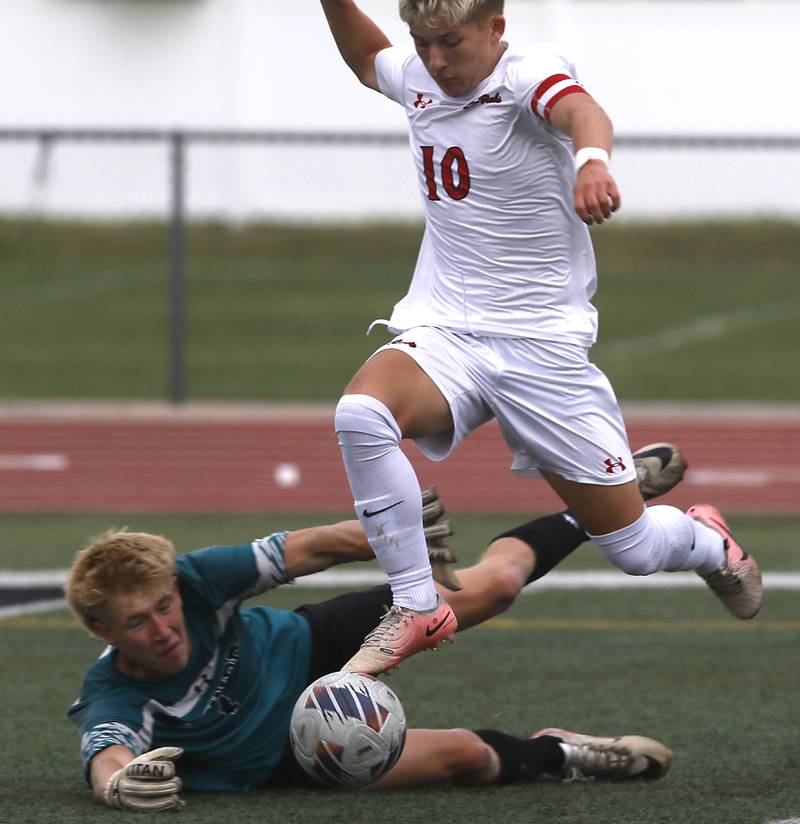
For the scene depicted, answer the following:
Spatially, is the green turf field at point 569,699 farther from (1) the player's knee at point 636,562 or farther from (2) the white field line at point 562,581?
(1) the player's knee at point 636,562

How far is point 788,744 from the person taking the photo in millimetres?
5273

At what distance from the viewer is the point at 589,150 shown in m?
4.36

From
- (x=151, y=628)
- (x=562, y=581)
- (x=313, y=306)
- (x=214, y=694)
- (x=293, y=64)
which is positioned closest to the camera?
(x=151, y=628)

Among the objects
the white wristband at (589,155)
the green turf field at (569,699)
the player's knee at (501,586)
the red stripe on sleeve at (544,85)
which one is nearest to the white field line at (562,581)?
the green turf field at (569,699)

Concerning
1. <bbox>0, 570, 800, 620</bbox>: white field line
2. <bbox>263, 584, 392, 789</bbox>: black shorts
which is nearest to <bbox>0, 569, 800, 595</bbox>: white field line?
<bbox>0, 570, 800, 620</bbox>: white field line

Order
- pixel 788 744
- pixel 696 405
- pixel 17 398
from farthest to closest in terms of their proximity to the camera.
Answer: pixel 17 398
pixel 696 405
pixel 788 744

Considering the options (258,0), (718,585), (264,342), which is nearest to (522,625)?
(718,585)

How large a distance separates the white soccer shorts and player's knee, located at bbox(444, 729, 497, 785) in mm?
779

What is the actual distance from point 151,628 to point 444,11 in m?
1.77

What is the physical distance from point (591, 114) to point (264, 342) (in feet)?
38.2

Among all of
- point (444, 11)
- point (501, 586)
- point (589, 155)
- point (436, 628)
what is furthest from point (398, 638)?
point (444, 11)

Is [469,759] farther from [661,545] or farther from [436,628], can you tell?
[661,545]

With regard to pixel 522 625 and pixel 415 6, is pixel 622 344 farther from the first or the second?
pixel 415 6

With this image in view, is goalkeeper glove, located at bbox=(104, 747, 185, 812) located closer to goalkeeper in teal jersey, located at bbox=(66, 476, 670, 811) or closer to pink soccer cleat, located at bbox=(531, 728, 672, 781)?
goalkeeper in teal jersey, located at bbox=(66, 476, 670, 811)
